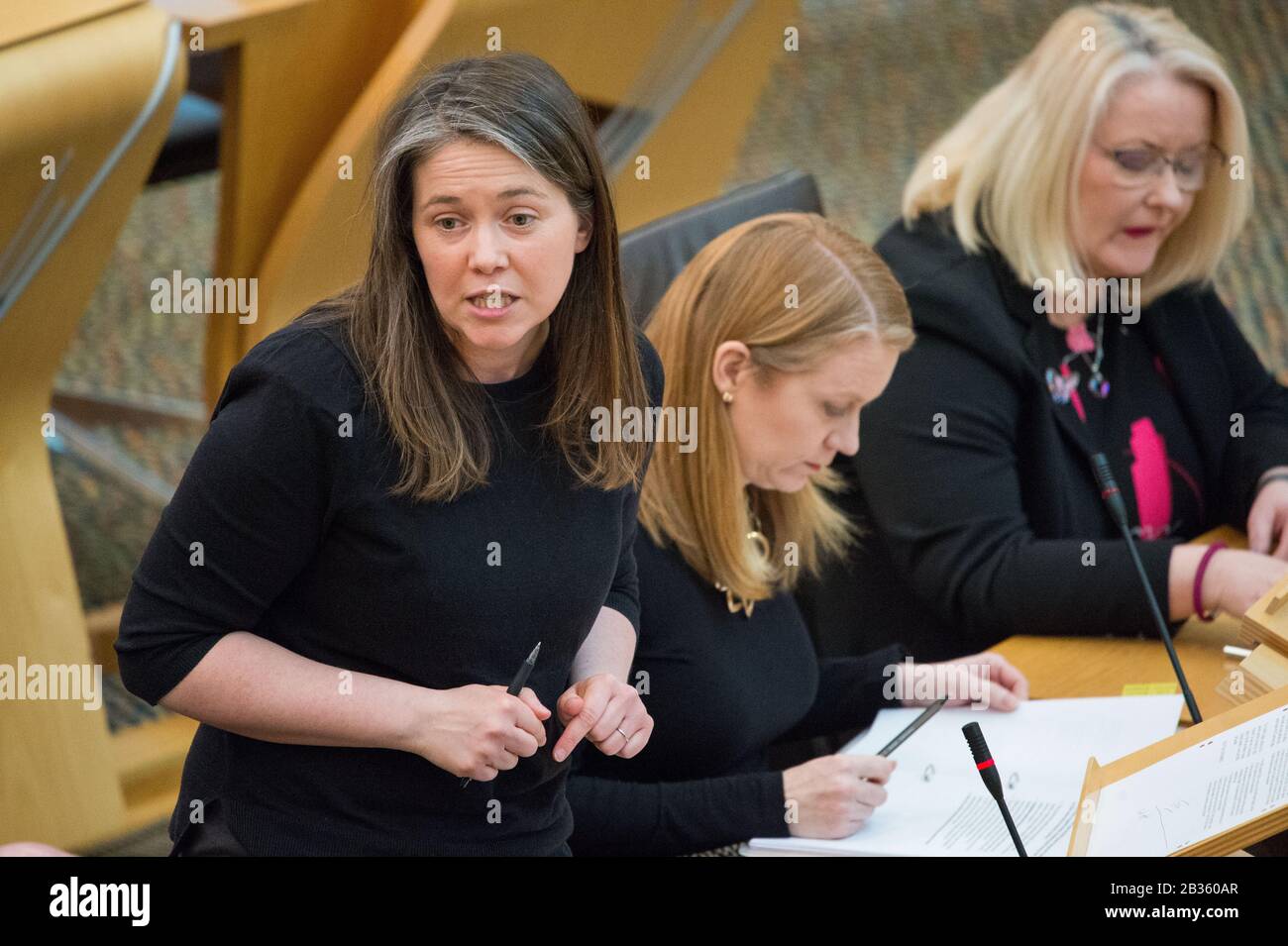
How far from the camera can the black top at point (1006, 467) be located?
5.82ft

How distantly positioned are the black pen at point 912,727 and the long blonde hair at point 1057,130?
660 millimetres

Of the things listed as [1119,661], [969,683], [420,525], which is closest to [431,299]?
[420,525]

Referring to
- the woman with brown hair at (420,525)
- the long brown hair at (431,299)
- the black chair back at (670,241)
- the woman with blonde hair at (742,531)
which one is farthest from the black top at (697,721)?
the black chair back at (670,241)

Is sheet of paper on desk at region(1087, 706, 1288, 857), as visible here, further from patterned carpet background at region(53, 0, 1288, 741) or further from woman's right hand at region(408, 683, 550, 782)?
patterned carpet background at region(53, 0, 1288, 741)

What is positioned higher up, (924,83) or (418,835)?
(924,83)

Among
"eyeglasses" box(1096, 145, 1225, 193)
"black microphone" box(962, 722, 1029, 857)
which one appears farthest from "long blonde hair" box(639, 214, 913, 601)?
"eyeglasses" box(1096, 145, 1225, 193)

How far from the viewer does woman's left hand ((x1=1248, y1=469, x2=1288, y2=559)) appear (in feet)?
6.17

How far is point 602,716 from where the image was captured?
1.09m

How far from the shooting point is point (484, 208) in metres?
1.03

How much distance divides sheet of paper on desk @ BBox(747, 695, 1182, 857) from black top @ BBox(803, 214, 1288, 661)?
23cm

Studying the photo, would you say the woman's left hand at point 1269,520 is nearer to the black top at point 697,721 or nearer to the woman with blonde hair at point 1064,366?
the woman with blonde hair at point 1064,366
